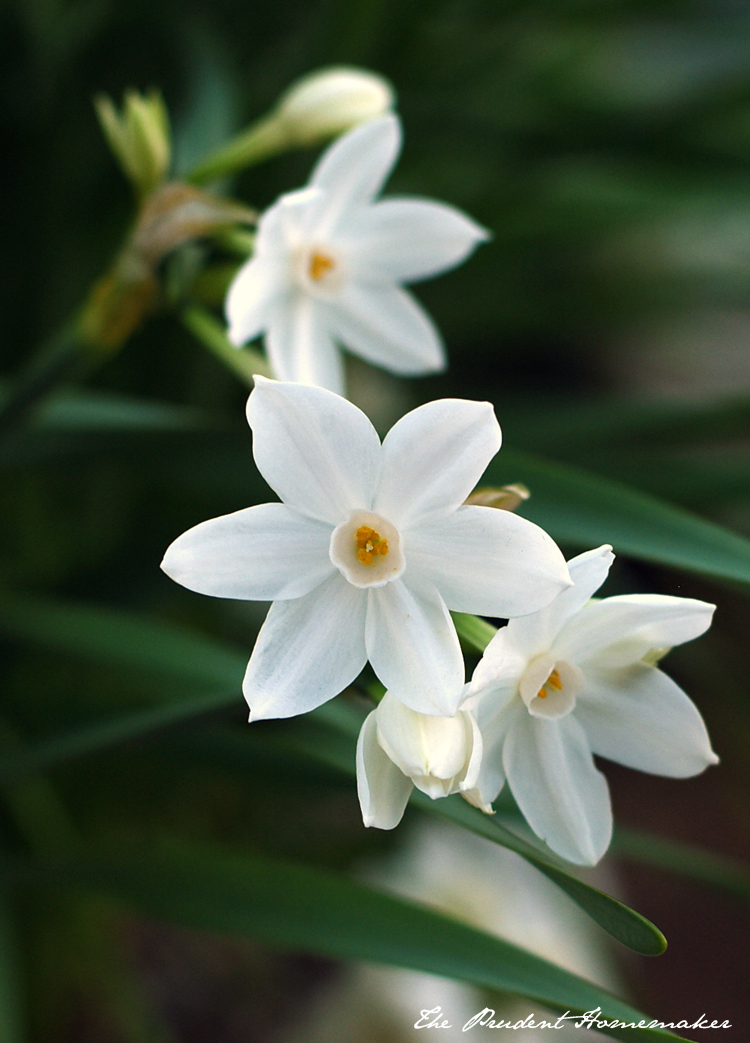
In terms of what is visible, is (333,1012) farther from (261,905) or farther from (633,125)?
(633,125)

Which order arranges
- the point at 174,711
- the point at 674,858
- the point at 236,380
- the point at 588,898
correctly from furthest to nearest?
1. the point at 236,380
2. the point at 674,858
3. the point at 174,711
4. the point at 588,898

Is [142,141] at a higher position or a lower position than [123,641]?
higher

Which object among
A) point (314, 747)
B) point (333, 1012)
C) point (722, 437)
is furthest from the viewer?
point (333, 1012)

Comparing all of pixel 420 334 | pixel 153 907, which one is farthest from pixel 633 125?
pixel 153 907

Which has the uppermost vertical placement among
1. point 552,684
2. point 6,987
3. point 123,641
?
point 552,684

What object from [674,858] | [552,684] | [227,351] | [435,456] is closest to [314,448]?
[435,456]

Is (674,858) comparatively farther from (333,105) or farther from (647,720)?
(333,105)

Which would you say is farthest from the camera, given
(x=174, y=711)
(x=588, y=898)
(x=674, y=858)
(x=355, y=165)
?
(x=674, y=858)
